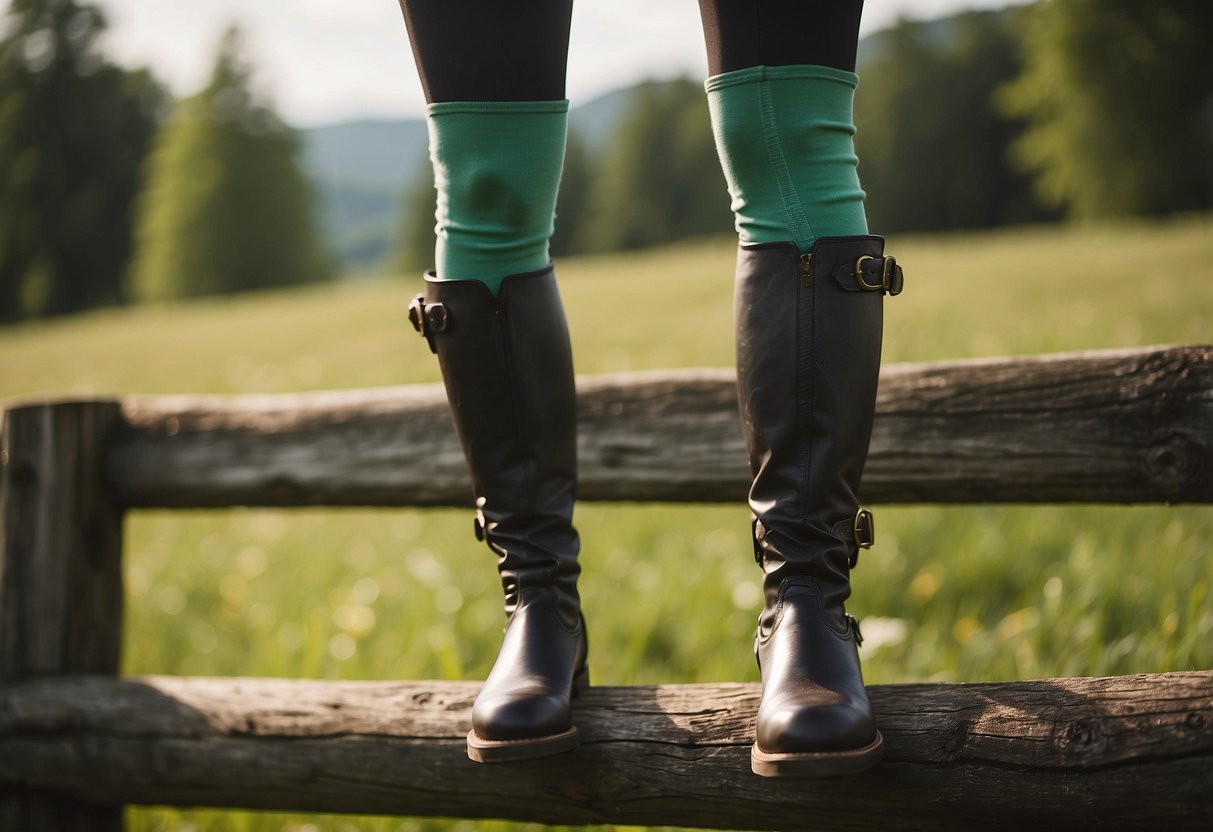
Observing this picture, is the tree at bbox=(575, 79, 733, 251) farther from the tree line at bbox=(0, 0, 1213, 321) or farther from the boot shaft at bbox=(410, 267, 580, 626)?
the boot shaft at bbox=(410, 267, 580, 626)

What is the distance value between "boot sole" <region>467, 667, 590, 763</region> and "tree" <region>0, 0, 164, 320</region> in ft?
117

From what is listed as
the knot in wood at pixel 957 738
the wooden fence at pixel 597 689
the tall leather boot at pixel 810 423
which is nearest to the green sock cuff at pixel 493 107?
the tall leather boot at pixel 810 423

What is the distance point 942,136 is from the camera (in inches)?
1529

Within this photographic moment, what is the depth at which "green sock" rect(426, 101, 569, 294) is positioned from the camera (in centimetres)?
117

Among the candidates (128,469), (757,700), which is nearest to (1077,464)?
(757,700)

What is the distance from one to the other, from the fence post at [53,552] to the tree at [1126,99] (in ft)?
93.5

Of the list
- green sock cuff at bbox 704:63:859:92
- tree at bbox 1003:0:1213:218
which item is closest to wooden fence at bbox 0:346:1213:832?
green sock cuff at bbox 704:63:859:92

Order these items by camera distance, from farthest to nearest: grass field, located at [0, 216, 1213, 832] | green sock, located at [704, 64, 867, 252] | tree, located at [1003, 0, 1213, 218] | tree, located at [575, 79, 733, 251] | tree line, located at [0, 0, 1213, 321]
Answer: tree, located at [575, 79, 733, 251]
tree line, located at [0, 0, 1213, 321]
tree, located at [1003, 0, 1213, 218]
grass field, located at [0, 216, 1213, 832]
green sock, located at [704, 64, 867, 252]

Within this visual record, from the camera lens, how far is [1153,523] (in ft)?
9.16

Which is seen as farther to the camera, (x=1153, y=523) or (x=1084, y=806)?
(x=1153, y=523)

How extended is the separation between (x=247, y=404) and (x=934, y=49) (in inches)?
1748

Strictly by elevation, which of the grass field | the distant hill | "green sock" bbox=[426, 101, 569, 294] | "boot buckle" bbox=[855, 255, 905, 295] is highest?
the distant hill

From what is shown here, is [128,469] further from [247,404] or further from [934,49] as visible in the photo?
[934,49]

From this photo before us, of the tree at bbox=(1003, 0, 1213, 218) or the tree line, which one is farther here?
the tree line
